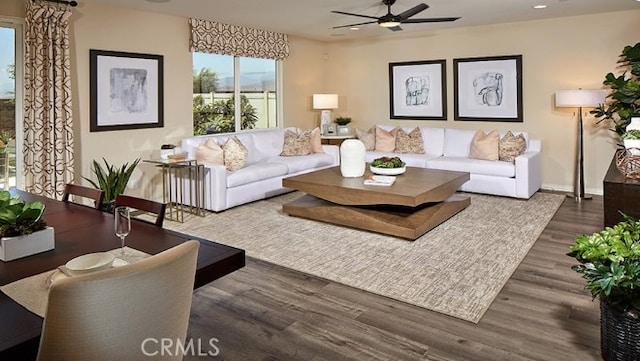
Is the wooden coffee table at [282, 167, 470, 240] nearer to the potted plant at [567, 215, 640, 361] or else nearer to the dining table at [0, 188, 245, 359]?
the potted plant at [567, 215, 640, 361]

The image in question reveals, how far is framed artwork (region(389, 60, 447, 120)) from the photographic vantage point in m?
7.38

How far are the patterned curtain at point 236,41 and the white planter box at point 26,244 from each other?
4770 millimetres

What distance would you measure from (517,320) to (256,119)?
5505mm

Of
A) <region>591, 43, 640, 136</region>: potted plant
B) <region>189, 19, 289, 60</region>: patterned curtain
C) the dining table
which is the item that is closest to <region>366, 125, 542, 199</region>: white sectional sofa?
<region>591, 43, 640, 136</region>: potted plant

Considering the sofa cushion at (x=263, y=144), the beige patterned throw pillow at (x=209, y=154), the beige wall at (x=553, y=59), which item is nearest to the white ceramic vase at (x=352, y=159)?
the beige patterned throw pillow at (x=209, y=154)

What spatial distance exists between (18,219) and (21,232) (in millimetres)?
55

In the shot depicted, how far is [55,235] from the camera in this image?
193cm

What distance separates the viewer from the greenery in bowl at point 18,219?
1.68 meters

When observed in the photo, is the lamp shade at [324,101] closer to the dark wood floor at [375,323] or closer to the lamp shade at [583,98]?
the lamp shade at [583,98]

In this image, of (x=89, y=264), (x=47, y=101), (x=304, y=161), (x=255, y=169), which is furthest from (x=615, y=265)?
(x=47, y=101)

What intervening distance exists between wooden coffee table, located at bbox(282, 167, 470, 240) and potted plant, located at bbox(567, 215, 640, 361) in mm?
2039

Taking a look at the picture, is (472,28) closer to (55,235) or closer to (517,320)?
(517,320)

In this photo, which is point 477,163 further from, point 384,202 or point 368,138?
point 384,202

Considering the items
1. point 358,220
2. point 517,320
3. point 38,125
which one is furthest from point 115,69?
point 517,320
